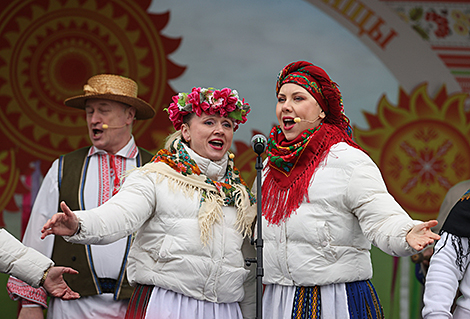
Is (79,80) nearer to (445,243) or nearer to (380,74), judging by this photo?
(380,74)

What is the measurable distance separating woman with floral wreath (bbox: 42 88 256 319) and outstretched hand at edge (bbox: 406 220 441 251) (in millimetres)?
779

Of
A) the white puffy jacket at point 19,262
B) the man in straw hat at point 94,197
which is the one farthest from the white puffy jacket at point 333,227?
the man in straw hat at point 94,197

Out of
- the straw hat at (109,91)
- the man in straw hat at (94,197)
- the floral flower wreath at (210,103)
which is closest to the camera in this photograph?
the floral flower wreath at (210,103)

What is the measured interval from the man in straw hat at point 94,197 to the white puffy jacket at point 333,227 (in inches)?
44.1

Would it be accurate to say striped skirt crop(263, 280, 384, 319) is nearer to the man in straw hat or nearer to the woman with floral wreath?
the woman with floral wreath

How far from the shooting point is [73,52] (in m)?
4.74

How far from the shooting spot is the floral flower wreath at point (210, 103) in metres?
2.64

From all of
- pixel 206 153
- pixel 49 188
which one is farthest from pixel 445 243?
pixel 49 188

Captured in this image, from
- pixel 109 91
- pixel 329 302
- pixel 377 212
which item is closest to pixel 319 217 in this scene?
pixel 377 212

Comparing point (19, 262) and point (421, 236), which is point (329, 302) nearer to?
point (421, 236)

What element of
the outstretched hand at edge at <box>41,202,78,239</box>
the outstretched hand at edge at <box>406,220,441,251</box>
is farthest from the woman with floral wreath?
the outstretched hand at edge at <box>406,220,441,251</box>

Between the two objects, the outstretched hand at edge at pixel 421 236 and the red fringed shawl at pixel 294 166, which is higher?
the red fringed shawl at pixel 294 166

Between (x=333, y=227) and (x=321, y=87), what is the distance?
0.67m

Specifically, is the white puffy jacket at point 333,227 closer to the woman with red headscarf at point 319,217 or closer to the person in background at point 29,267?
the woman with red headscarf at point 319,217
